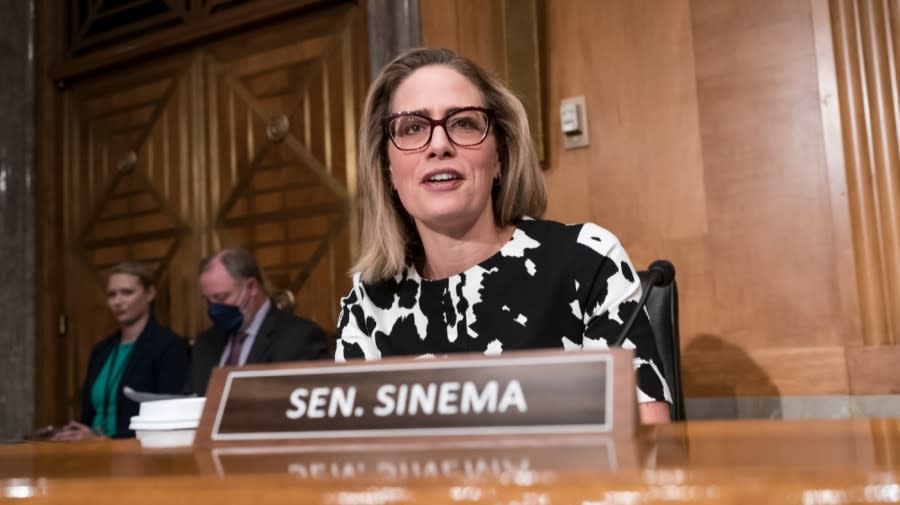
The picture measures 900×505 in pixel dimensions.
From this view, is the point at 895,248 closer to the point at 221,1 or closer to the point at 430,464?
the point at 430,464

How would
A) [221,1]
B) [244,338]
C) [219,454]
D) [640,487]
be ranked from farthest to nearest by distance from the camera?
[221,1] < [244,338] < [219,454] < [640,487]

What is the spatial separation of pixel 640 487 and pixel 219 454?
0.98 ft

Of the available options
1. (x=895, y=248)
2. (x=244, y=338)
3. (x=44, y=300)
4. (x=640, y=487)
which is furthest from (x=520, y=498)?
(x=44, y=300)

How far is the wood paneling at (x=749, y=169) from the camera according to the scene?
2061 millimetres

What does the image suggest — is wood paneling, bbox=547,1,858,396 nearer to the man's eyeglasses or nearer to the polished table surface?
the man's eyeglasses

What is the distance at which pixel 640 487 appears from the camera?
0.29 m

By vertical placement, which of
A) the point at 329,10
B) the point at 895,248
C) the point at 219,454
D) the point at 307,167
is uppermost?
the point at 329,10

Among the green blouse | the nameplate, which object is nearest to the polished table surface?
the nameplate

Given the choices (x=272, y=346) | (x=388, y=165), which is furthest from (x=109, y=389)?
(x=388, y=165)

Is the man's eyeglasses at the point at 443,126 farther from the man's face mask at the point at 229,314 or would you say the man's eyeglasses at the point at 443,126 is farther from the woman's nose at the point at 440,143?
the man's face mask at the point at 229,314

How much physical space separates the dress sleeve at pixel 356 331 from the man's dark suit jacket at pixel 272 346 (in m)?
1.47

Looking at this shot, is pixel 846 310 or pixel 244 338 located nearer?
pixel 846 310

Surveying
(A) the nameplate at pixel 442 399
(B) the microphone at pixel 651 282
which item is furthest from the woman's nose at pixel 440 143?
(A) the nameplate at pixel 442 399

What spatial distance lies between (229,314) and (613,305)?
7.11ft
